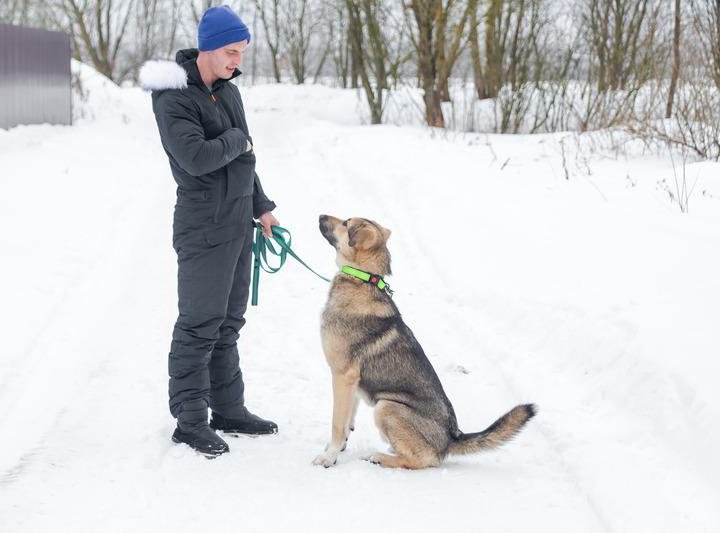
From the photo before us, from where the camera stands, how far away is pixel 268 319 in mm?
6117

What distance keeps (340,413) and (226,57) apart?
1892 millimetres

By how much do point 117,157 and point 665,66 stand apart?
32.3 feet

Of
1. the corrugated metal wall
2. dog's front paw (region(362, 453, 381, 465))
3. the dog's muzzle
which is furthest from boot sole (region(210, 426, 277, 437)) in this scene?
the corrugated metal wall

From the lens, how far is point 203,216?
3.61 metres

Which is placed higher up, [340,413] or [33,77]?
[33,77]

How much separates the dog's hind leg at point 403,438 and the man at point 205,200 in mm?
878

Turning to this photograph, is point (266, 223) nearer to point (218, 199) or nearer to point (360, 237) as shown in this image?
point (218, 199)

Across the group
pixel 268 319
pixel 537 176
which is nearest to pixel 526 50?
pixel 537 176

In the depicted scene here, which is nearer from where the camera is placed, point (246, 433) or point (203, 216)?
point (203, 216)

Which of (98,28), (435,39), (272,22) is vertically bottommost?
(435,39)

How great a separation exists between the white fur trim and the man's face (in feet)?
0.58

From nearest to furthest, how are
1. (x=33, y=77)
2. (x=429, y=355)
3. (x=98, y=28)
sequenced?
(x=429, y=355) < (x=33, y=77) < (x=98, y=28)

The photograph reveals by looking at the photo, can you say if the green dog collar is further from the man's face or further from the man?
the man's face

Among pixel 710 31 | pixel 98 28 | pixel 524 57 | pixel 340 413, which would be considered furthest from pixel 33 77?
pixel 98 28
